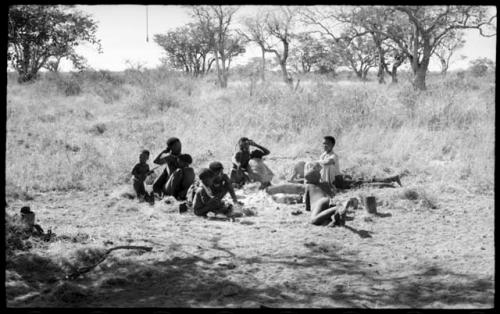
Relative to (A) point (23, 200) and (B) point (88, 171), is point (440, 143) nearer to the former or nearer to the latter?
(B) point (88, 171)

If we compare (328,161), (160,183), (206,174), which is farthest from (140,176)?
(328,161)

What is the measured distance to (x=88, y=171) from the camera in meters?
8.89

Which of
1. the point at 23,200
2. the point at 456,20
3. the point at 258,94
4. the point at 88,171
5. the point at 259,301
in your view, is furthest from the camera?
the point at 456,20

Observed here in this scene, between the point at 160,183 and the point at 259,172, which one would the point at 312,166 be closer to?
the point at 259,172

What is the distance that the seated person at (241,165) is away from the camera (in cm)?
834

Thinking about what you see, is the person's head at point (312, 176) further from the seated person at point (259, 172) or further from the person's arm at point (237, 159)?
the person's arm at point (237, 159)

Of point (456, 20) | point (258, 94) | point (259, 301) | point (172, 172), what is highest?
point (456, 20)

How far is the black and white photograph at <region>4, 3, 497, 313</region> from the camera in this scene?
14.0 ft

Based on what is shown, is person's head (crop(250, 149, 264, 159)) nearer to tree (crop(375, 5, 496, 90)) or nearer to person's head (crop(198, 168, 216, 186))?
person's head (crop(198, 168, 216, 186))

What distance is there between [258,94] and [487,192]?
25.2ft

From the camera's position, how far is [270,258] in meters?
5.02

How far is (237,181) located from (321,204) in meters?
2.31

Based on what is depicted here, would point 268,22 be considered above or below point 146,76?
above

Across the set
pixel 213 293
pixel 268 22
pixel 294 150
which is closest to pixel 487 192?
pixel 294 150
